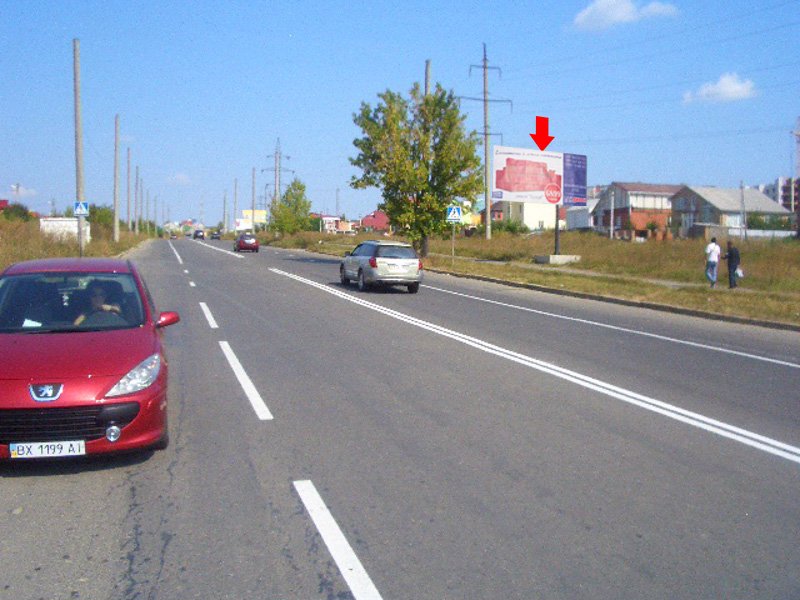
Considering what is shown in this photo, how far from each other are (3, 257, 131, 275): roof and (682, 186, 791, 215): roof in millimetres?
82071

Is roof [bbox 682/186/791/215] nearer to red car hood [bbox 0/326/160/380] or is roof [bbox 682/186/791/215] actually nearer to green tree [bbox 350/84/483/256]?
green tree [bbox 350/84/483/256]

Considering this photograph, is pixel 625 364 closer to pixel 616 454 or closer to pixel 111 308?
pixel 616 454

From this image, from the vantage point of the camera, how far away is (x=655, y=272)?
101 feet

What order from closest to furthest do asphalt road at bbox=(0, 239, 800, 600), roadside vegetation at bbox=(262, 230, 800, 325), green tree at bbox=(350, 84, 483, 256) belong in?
1. asphalt road at bbox=(0, 239, 800, 600)
2. roadside vegetation at bbox=(262, 230, 800, 325)
3. green tree at bbox=(350, 84, 483, 256)

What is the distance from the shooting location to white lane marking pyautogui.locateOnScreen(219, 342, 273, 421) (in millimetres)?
8320

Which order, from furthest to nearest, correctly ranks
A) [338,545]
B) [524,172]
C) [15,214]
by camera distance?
[15,214]
[524,172]
[338,545]

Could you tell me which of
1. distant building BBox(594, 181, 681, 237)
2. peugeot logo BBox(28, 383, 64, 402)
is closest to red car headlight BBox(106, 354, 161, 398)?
peugeot logo BBox(28, 383, 64, 402)

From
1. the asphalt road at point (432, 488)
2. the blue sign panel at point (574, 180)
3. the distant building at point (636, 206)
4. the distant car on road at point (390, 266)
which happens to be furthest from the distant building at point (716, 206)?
the asphalt road at point (432, 488)

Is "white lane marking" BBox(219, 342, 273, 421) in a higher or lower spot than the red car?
lower

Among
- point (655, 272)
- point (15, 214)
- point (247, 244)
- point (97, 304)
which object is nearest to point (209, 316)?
point (97, 304)

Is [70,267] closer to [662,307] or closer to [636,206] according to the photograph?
[662,307]

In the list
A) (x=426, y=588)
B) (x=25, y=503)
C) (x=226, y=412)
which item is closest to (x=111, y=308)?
(x=226, y=412)

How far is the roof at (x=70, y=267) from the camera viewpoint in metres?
7.78

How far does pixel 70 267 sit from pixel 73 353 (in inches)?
68.7
